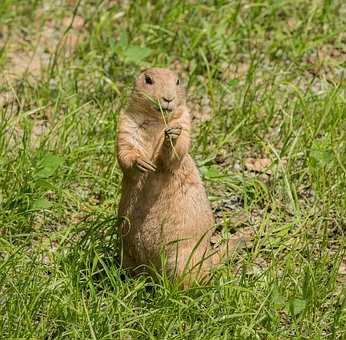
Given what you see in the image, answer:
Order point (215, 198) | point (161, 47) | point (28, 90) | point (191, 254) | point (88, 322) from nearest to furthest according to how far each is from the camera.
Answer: point (88, 322)
point (191, 254)
point (215, 198)
point (28, 90)
point (161, 47)

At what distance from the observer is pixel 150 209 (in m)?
4.64

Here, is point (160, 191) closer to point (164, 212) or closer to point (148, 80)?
point (164, 212)

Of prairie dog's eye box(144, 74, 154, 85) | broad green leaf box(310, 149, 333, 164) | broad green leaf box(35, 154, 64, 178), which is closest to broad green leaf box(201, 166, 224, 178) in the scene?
broad green leaf box(310, 149, 333, 164)

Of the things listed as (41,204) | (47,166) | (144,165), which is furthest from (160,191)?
(47,166)

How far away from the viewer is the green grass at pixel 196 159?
4516 mm

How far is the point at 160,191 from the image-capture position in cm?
462

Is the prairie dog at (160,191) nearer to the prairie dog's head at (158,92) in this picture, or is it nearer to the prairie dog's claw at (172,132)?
the prairie dog's head at (158,92)

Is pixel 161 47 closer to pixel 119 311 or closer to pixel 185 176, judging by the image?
pixel 185 176

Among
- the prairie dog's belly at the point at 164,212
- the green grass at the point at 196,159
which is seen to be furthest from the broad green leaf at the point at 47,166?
the prairie dog's belly at the point at 164,212

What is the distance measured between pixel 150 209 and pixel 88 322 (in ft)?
1.94

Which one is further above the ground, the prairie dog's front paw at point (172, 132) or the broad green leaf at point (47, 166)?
the prairie dog's front paw at point (172, 132)

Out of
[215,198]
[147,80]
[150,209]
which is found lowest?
[215,198]

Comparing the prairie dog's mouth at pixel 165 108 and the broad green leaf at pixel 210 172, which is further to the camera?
the broad green leaf at pixel 210 172

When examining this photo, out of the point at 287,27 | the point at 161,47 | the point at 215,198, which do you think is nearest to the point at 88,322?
the point at 215,198
